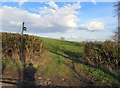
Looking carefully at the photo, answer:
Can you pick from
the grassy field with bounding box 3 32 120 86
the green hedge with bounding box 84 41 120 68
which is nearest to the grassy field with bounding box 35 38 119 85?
the grassy field with bounding box 3 32 120 86

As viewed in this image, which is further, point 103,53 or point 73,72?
point 103,53

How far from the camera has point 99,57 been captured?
15.9 metres

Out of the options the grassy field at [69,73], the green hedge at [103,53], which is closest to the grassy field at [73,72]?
the grassy field at [69,73]

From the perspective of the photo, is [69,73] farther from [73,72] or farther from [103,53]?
[103,53]

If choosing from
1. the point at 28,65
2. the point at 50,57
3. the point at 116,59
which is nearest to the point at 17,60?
the point at 28,65

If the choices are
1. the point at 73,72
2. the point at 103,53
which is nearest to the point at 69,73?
the point at 73,72

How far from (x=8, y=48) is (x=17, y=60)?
2.61ft

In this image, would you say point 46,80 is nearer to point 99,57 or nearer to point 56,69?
point 56,69

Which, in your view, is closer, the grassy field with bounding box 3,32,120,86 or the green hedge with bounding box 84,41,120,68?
the grassy field with bounding box 3,32,120,86

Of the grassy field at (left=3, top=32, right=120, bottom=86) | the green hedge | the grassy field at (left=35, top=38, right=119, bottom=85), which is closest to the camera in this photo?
the grassy field at (left=3, top=32, right=120, bottom=86)

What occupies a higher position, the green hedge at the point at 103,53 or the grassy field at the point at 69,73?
the green hedge at the point at 103,53

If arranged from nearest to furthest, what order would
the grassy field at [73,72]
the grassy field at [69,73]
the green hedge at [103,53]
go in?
the grassy field at [69,73] < the grassy field at [73,72] < the green hedge at [103,53]

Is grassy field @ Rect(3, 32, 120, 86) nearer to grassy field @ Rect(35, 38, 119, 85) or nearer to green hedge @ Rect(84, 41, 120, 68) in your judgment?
grassy field @ Rect(35, 38, 119, 85)

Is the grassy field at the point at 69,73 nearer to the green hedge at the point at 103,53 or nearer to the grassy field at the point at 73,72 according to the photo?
the grassy field at the point at 73,72
